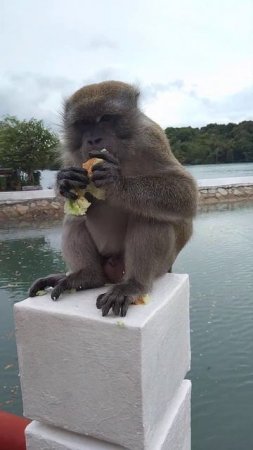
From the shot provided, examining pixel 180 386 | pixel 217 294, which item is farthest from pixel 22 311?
pixel 217 294

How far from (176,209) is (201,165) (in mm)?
Result: 31530

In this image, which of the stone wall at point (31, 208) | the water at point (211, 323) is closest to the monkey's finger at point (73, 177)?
the water at point (211, 323)

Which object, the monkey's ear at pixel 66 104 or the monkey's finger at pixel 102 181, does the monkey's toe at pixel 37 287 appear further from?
the monkey's ear at pixel 66 104

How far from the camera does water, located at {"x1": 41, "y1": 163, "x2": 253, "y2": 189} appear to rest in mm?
25914

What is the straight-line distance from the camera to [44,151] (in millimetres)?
22844

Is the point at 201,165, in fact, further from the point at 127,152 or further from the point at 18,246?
the point at 127,152

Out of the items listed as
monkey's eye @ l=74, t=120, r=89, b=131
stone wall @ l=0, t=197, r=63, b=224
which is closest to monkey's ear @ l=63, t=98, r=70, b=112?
monkey's eye @ l=74, t=120, r=89, b=131

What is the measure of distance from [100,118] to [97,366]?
4.87 ft

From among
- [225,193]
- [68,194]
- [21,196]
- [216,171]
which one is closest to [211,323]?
[68,194]

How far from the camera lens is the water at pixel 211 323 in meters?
4.92

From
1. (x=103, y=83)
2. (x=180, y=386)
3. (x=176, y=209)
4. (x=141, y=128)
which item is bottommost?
(x=180, y=386)

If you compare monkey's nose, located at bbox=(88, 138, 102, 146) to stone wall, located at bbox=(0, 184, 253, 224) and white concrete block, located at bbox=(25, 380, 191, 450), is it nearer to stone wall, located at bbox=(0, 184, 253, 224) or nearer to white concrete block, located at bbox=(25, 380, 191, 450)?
white concrete block, located at bbox=(25, 380, 191, 450)

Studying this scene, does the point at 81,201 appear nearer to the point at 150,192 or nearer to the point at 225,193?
the point at 150,192

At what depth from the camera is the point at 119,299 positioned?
83.2 inches
